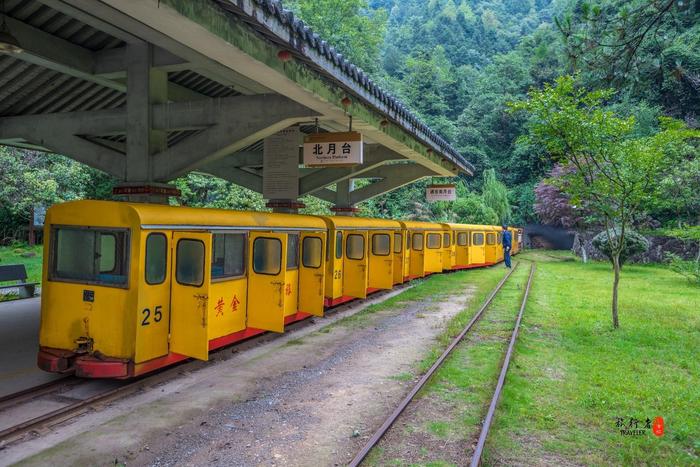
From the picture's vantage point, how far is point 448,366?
26.1ft

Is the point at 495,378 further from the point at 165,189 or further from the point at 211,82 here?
the point at 211,82

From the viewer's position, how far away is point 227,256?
812 centimetres

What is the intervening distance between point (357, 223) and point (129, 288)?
7.39 m

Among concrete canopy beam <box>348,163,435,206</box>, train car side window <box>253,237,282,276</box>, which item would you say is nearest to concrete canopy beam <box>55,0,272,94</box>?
train car side window <box>253,237,282,276</box>

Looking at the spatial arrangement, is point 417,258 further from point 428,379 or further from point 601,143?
point 428,379

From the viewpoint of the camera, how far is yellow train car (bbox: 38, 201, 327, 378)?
639 cm

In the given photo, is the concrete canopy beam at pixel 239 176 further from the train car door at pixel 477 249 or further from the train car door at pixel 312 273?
the train car door at pixel 477 249

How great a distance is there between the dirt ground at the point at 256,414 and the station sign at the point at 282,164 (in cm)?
552

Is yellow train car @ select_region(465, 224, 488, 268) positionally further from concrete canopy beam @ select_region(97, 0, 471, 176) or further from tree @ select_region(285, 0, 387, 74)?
tree @ select_region(285, 0, 387, 74)

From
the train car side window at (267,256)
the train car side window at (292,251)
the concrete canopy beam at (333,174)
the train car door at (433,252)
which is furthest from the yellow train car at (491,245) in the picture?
the train car side window at (267,256)

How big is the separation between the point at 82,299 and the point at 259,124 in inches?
166

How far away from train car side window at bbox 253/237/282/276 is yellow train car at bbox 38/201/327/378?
0.76 meters

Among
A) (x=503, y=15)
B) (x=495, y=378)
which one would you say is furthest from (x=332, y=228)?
(x=503, y=15)

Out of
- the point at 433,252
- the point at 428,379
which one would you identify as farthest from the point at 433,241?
the point at 428,379
